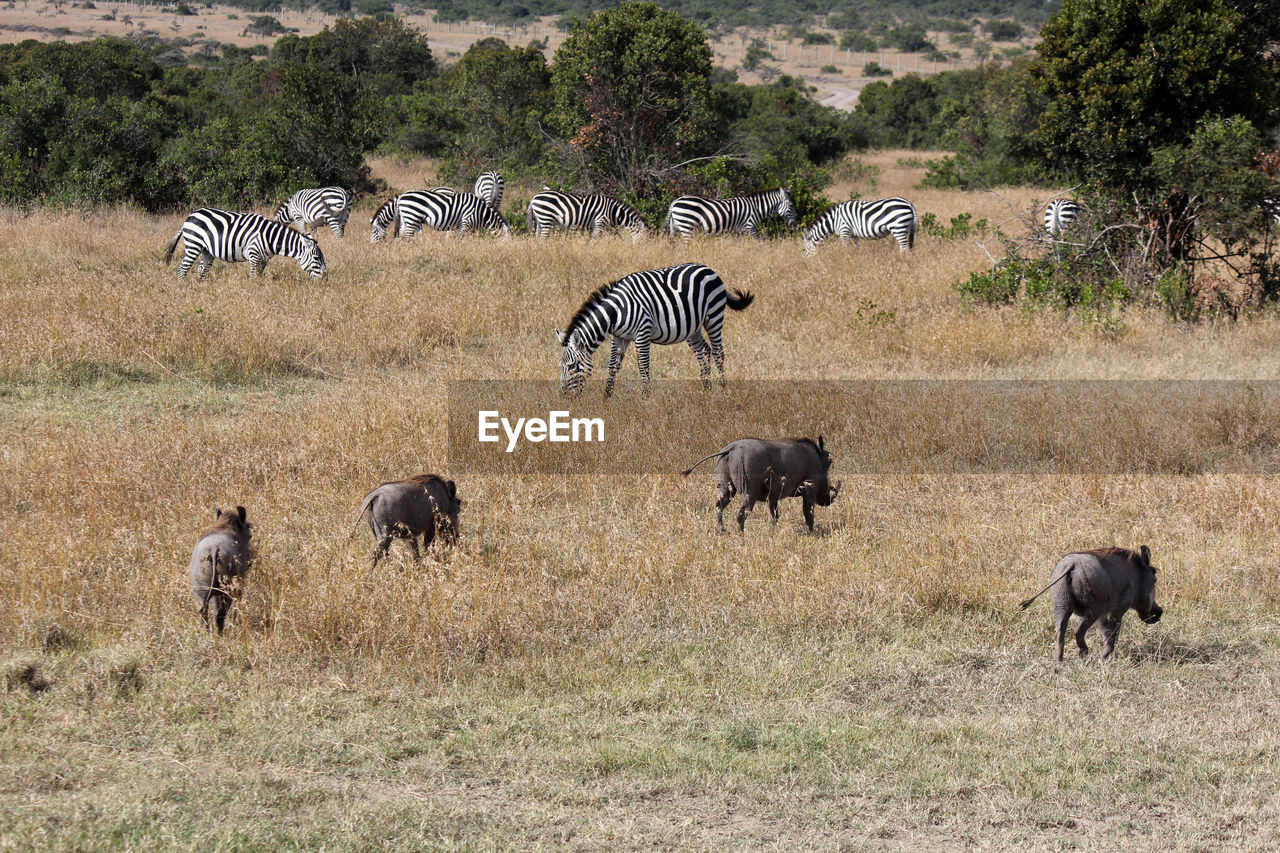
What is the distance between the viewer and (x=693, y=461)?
9.25m

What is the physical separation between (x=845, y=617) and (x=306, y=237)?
1152cm

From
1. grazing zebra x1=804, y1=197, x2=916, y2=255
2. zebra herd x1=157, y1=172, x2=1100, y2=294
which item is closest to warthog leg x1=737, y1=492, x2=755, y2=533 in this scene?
zebra herd x1=157, y1=172, x2=1100, y2=294

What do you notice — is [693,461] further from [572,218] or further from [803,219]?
[803,219]

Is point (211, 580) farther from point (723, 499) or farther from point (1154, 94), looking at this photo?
point (1154, 94)

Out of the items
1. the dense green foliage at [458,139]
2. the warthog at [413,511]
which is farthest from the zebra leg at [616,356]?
the dense green foliage at [458,139]

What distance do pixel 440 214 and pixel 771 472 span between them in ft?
49.1

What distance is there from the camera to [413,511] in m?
6.55

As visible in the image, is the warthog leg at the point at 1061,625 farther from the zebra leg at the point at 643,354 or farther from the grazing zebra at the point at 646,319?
the zebra leg at the point at 643,354

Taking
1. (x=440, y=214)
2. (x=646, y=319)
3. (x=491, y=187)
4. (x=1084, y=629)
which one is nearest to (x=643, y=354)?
(x=646, y=319)

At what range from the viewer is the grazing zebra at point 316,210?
21.2 m

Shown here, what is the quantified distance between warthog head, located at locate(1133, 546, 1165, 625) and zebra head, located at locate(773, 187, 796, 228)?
54.8ft

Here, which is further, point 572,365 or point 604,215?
point 604,215

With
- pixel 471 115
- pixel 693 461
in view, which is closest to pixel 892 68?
pixel 471 115

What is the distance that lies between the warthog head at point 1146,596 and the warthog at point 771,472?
2.00 meters
